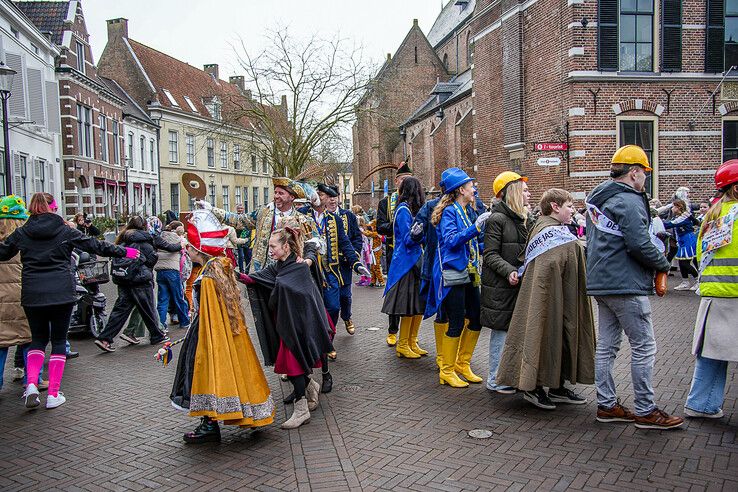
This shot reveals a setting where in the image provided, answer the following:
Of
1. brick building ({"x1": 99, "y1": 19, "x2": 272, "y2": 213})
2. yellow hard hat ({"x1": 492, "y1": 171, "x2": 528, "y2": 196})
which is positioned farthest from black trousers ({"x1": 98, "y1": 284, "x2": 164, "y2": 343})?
brick building ({"x1": 99, "y1": 19, "x2": 272, "y2": 213})

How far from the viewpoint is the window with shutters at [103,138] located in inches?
1199

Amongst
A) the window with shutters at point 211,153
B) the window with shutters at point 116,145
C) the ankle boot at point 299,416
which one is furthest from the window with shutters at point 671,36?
the window with shutters at point 211,153

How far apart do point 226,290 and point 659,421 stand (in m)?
3.42

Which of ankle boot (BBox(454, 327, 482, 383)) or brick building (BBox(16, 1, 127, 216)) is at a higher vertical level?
brick building (BBox(16, 1, 127, 216))

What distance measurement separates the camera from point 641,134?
17969 mm

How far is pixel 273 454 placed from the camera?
14.9 feet

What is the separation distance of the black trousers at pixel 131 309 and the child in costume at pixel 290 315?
4.21 m

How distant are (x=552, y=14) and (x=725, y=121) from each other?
5887 mm

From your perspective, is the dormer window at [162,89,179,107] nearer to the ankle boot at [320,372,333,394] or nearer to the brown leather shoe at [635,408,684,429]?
the ankle boot at [320,372,333,394]

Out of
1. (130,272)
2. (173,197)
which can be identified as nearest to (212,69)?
(173,197)

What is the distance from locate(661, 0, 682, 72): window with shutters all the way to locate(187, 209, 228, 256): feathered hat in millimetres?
16500

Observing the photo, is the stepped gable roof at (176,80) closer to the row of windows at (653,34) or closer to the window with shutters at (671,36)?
the row of windows at (653,34)

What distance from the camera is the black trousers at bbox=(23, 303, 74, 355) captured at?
586cm

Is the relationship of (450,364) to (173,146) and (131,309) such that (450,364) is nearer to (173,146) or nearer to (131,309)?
(131,309)
